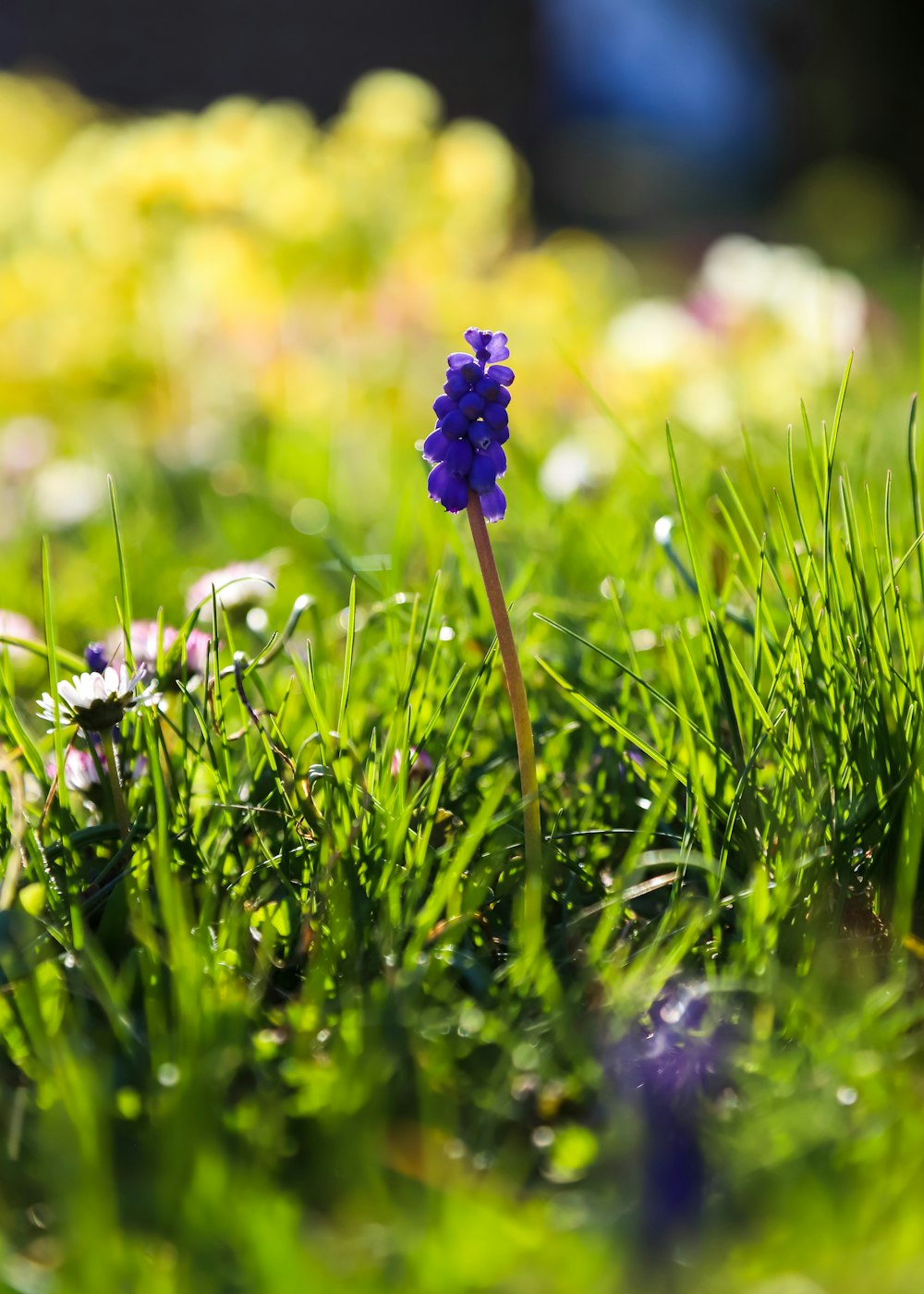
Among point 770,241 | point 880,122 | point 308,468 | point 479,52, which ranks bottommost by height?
point 308,468

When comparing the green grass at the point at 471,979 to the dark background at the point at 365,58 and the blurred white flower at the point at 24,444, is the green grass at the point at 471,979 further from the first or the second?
the dark background at the point at 365,58

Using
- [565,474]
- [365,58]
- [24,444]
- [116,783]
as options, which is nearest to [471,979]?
[116,783]

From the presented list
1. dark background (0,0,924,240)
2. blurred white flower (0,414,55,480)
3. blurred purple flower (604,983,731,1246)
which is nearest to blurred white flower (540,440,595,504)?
blurred purple flower (604,983,731,1246)

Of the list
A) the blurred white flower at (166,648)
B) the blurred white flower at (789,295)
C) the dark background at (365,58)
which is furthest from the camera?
the dark background at (365,58)

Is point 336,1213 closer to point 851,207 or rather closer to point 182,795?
point 182,795

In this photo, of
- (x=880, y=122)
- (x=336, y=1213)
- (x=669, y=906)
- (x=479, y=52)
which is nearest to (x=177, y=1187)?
(x=336, y=1213)

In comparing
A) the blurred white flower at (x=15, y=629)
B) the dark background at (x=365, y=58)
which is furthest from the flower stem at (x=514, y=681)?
the dark background at (x=365, y=58)

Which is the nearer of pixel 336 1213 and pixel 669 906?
pixel 336 1213
